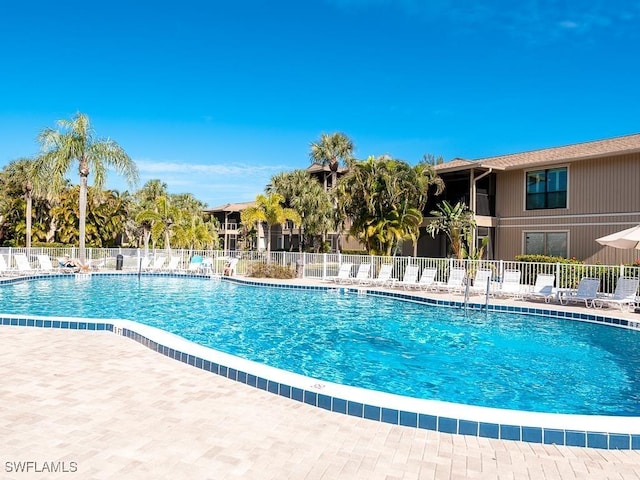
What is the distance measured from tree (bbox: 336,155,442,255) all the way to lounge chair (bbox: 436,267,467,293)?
5.38 m

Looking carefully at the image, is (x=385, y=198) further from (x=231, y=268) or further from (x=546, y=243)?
(x=231, y=268)

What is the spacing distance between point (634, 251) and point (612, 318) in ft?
30.8

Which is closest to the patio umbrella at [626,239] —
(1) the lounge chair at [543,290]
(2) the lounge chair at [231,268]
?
(1) the lounge chair at [543,290]

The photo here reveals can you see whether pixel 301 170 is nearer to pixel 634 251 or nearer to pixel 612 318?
pixel 634 251

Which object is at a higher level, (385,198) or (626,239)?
(385,198)

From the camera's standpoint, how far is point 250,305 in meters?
15.0

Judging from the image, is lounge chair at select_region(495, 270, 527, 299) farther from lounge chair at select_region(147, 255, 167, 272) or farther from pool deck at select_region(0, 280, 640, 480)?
lounge chair at select_region(147, 255, 167, 272)

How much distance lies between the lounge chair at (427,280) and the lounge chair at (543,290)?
3.31m

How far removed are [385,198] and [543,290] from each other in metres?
9.28

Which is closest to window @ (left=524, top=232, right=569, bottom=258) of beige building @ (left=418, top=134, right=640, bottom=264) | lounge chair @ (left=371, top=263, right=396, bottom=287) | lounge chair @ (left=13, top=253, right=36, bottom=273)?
beige building @ (left=418, top=134, right=640, bottom=264)

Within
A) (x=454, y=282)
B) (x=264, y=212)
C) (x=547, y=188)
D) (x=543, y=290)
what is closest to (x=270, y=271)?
(x=264, y=212)

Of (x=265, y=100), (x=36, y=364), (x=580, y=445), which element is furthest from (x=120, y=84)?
(x=580, y=445)

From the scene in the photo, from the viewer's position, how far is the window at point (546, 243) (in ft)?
73.4

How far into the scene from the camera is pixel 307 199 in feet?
98.8
